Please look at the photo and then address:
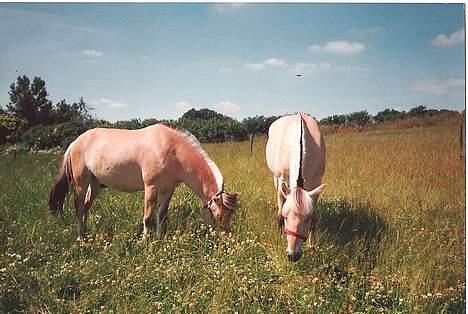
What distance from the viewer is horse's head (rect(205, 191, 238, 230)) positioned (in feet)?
8.63

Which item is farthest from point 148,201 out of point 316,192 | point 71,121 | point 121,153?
point 316,192

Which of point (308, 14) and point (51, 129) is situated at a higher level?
point (308, 14)

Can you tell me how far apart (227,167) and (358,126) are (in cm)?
82

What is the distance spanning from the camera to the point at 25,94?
104 inches

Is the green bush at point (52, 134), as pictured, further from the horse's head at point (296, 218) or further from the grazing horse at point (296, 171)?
the horse's head at point (296, 218)

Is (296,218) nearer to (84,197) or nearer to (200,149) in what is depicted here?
(200,149)

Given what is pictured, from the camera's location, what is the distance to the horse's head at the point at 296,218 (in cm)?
238

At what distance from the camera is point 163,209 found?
8.79ft

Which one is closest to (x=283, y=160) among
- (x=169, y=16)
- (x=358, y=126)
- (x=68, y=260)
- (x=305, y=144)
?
(x=305, y=144)

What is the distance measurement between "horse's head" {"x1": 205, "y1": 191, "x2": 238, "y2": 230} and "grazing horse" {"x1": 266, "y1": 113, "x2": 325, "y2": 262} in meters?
0.27

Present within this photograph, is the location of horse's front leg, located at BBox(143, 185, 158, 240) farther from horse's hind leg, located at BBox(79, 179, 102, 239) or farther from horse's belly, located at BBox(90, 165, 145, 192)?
horse's hind leg, located at BBox(79, 179, 102, 239)

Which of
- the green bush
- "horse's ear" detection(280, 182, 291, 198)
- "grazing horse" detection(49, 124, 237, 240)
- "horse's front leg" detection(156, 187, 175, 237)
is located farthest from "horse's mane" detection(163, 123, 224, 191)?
the green bush

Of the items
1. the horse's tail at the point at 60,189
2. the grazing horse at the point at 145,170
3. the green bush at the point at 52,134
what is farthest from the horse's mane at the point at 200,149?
the horse's tail at the point at 60,189

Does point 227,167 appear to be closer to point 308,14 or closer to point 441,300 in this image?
point 308,14
